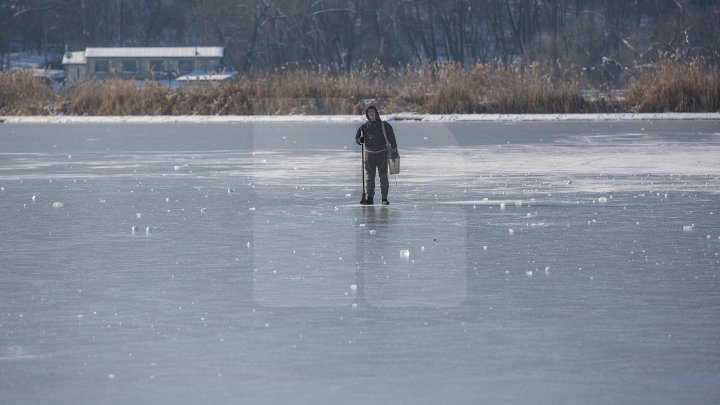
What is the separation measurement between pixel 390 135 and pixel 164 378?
8.81 m

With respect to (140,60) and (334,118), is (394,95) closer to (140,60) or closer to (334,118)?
(334,118)

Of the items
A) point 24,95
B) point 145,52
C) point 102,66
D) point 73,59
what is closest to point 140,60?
point 145,52

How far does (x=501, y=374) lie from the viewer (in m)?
6.58

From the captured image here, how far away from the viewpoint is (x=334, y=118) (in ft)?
123

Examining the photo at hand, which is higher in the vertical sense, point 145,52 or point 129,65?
point 145,52

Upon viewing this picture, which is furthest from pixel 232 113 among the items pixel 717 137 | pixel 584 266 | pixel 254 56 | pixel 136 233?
pixel 254 56

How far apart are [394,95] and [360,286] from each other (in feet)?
104

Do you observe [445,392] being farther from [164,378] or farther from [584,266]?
[584,266]

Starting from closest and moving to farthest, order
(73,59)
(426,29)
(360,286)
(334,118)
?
(360,286), (334,118), (73,59), (426,29)

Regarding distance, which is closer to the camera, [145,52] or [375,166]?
[375,166]

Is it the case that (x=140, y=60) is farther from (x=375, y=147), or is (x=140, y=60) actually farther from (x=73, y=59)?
(x=375, y=147)

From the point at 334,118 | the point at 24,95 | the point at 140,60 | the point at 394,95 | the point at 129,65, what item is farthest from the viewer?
the point at 129,65

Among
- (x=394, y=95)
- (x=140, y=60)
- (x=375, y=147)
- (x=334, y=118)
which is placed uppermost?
(x=140, y=60)

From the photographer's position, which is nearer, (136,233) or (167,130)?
(136,233)
